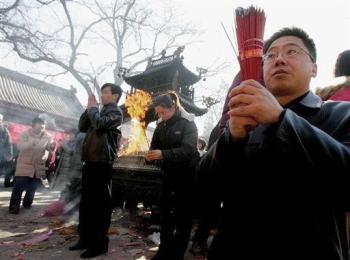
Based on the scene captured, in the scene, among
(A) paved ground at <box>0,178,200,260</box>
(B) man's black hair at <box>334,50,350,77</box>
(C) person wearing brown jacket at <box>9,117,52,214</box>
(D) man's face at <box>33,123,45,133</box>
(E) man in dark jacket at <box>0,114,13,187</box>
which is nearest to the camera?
(B) man's black hair at <box>334,50,350,77</box>

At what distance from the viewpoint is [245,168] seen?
1.28 meters

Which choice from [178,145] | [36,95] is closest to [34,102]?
[36,95]

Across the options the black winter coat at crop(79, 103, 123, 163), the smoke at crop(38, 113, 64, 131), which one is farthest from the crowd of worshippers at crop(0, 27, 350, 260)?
the smoke at crop(38, 113, 64, 131)

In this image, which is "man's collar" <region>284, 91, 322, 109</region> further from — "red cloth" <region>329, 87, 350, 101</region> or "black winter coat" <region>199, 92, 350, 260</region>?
"red cloth" <region>329, 87, 350, 101</region>

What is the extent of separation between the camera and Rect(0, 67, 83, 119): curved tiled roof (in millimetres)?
28484

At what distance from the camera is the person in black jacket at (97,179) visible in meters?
4.30

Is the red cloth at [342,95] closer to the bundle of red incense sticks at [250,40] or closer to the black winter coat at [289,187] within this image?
the black winter coat at [289,187]

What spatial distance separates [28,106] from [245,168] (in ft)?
98.1

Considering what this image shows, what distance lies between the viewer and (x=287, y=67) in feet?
4.63

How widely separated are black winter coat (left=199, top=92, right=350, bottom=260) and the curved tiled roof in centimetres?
2808

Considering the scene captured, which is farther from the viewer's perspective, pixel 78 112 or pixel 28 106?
pixel 78 112

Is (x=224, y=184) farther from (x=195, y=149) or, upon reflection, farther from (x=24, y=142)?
(x=24, y=142)

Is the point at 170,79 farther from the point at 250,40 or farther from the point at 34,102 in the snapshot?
the point at 34,102

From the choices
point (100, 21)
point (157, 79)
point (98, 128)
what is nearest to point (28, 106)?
point (100, 21)
